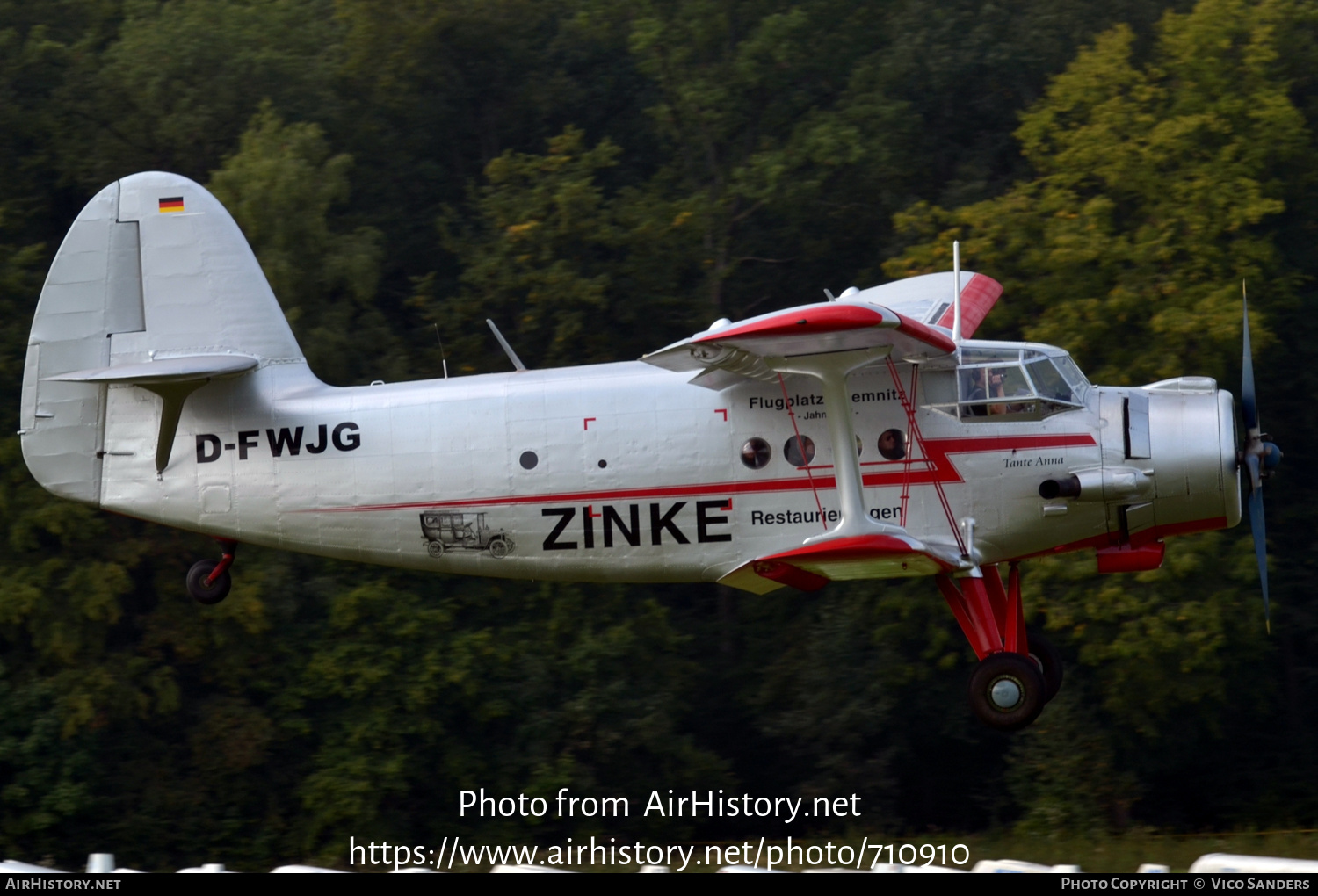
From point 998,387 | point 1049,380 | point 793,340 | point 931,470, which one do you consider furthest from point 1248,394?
point 793,340

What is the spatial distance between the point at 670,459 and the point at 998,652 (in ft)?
9.38

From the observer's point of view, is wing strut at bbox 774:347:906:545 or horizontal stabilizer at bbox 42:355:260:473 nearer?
wing strut at bbox 774:347:906:545

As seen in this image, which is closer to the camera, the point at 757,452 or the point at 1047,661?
the point at 757,452

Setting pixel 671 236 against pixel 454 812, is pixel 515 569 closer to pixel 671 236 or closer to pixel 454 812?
pixel 454 812

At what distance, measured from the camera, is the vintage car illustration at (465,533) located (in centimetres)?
1240

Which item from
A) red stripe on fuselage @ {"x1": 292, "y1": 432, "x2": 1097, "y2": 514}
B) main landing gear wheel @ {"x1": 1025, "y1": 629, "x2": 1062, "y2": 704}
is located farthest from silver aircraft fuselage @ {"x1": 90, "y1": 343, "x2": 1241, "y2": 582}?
main landing gear wheel @ {"x1": 1025, "y1": 629, "x2": 1062, "y2": 704}

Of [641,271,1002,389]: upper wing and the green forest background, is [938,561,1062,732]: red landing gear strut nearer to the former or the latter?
[641,271,1002,389]: upper wing

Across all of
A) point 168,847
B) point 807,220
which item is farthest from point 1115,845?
point 807,220

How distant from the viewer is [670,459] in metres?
12.2

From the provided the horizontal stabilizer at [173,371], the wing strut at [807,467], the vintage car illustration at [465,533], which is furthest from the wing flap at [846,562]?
the horizontal stabilizer at [173,371]

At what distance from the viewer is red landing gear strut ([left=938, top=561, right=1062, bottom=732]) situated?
12109 mm

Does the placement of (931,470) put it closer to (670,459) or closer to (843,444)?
(843,444)

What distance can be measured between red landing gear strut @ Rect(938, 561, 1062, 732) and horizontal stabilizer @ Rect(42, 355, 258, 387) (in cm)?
561

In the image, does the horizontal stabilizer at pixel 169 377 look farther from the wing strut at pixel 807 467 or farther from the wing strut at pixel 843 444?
the wing strut at pixel 843 444
